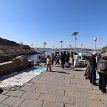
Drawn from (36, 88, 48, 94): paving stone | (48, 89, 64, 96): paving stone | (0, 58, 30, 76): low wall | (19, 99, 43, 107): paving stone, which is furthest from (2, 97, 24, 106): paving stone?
(0, 58, 30, 76): low wall

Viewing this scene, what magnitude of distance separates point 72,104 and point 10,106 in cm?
196

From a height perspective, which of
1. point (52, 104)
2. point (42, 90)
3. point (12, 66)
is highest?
point (12, 66)

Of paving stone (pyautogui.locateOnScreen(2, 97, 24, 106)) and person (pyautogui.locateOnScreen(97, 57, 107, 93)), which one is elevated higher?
person (pyautogui.locateOnScreen(97, 57, 107, 93))

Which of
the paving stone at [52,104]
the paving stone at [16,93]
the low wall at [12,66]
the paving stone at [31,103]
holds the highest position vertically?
the low wall at [12,66]

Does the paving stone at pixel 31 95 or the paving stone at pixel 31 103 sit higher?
the paving stone at pixel 31 95

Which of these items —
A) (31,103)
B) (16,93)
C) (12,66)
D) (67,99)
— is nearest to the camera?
(31,103)

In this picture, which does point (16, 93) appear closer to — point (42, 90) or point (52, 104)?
point (42, 90)

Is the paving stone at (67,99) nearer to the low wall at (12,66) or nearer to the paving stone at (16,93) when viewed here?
the paving stone at (16,93)

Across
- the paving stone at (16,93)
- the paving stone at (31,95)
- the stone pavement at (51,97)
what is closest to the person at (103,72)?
the stone pavement at (51,97)

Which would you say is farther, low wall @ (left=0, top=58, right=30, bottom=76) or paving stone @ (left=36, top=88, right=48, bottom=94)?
low wall @ (left=0, top=58, right=30, bottom=76)

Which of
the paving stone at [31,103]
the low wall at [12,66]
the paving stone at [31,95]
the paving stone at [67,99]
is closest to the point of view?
the paving stone at [31,103]

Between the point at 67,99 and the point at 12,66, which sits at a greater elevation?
the point at 12,66

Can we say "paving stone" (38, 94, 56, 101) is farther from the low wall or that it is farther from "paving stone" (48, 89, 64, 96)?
the low wall

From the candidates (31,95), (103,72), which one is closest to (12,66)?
(31,95)
